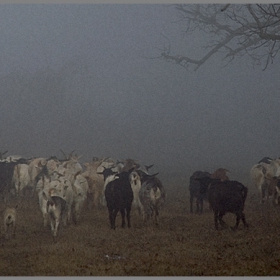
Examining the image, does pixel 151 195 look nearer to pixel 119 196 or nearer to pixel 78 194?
pixel 119 196

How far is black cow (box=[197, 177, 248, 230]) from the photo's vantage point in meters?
7.58

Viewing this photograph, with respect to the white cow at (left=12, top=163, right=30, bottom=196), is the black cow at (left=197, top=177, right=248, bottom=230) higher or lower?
lower

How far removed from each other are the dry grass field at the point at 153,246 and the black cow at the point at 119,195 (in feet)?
0.34

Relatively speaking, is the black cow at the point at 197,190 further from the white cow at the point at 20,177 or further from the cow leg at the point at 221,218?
the white cow at the point at 20,177

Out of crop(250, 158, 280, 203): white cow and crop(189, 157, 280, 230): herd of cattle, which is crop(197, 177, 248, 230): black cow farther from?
crop(250, 158, 280, 203): white cow

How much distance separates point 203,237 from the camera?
7.38 metres

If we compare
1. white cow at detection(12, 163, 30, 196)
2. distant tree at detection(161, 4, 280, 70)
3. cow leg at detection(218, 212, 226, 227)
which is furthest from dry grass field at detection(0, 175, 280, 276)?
distant tree at detection(161, 4, 280, 70)

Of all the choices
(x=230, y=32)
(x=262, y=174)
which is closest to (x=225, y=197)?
(x=262, y=174)

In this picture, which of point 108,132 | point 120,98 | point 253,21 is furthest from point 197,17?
point 108,132

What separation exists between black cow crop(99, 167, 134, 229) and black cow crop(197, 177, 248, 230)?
106cm

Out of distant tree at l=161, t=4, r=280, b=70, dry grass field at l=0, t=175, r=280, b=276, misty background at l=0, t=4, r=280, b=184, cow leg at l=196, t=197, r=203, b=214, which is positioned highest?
distant tree at l=161, t=4, r=280, b=70

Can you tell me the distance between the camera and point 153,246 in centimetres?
729

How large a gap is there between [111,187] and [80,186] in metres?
0.57

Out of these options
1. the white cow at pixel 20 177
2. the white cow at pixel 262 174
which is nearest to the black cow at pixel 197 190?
the white cow at pixel 262 174
